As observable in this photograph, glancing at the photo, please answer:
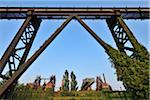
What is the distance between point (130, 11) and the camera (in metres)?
19.1

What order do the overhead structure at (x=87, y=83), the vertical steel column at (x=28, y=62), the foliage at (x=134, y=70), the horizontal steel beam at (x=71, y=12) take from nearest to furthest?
1. the foliage at (x=134, y=70)
2. the vertical steel column at (x=28, y=62)
3. the horizontal steel beam at (x=71, y=12)
4. the overhead structure at (x=87, y=83)

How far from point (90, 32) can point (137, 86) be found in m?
5.08

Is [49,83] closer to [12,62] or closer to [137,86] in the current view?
[12,62]

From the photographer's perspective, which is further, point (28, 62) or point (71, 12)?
point (71, 12)

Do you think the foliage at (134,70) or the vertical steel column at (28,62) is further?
the vertical steel column at (28,62)

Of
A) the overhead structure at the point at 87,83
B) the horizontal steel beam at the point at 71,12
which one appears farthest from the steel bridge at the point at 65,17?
the overhead structure at the point at 87,83

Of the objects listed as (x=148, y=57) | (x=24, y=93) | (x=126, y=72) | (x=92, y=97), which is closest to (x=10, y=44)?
(x=24, y=93)

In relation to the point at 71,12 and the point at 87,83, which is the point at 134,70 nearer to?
the point at 71,12

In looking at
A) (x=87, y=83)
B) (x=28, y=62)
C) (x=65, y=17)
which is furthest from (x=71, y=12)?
(x=87, y=83)

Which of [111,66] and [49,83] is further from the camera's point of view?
[49,83]

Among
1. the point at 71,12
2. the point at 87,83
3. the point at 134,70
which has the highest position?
the point at 71,12

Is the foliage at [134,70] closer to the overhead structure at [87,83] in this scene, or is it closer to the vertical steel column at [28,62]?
the vertical steel column at [28,62]

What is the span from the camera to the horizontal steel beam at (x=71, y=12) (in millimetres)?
18719

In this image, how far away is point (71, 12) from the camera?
1886 centimetres
